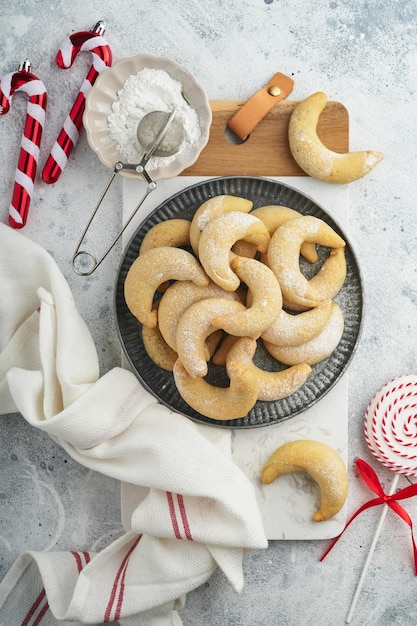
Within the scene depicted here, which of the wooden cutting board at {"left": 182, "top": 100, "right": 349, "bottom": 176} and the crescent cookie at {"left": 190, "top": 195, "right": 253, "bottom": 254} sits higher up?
the wooden cutting board at {"left": 182, "top": 100, "right": 349, "bottom": 176}

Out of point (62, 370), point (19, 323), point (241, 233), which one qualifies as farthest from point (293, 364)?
point (19, 323)

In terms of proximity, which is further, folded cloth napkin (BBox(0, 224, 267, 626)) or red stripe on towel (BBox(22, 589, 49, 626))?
red stripe on towel (BBox(22, 589, 49, 626))

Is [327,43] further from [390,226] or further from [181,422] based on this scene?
[181,422]

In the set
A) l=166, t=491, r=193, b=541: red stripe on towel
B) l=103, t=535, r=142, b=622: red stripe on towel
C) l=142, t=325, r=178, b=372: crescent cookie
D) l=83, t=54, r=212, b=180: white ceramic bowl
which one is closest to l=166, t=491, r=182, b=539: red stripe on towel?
l=166, t=491, r=193, b=541: red stripe on towel

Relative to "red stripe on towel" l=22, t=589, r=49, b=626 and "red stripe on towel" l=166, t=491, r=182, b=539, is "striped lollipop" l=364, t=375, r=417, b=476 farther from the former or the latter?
"red stripe on towel" l=22, t=589, r=49, b=626

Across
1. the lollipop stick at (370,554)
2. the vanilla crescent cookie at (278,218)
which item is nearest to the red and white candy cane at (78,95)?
the vanilla crescent cookie at (278,218)

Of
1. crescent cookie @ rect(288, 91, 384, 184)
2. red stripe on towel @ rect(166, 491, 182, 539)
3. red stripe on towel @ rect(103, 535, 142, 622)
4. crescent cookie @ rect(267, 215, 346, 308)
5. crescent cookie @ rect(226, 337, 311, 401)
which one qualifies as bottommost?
red stripe on towel @ rect(103, 535, 142, 622)

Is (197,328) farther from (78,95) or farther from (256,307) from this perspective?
(78,95)

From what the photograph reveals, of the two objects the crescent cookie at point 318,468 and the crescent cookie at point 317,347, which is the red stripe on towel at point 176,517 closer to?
the crescent cookie at point 318,468
